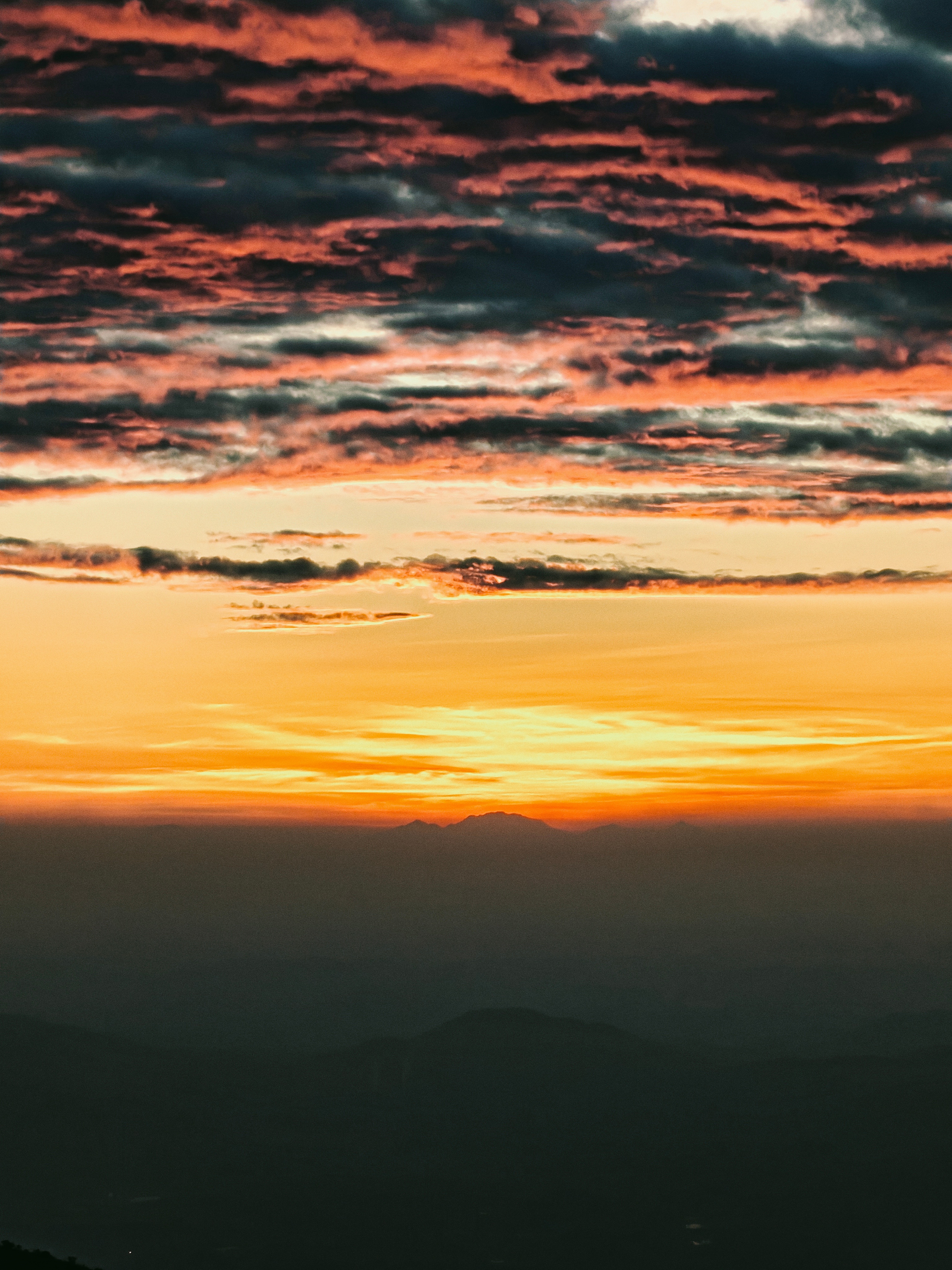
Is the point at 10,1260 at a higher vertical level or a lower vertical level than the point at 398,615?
lower

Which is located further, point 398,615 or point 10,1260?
point 10,1260

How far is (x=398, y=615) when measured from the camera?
7712 cm

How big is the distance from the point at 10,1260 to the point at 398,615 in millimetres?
94458

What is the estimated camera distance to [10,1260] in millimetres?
129125
